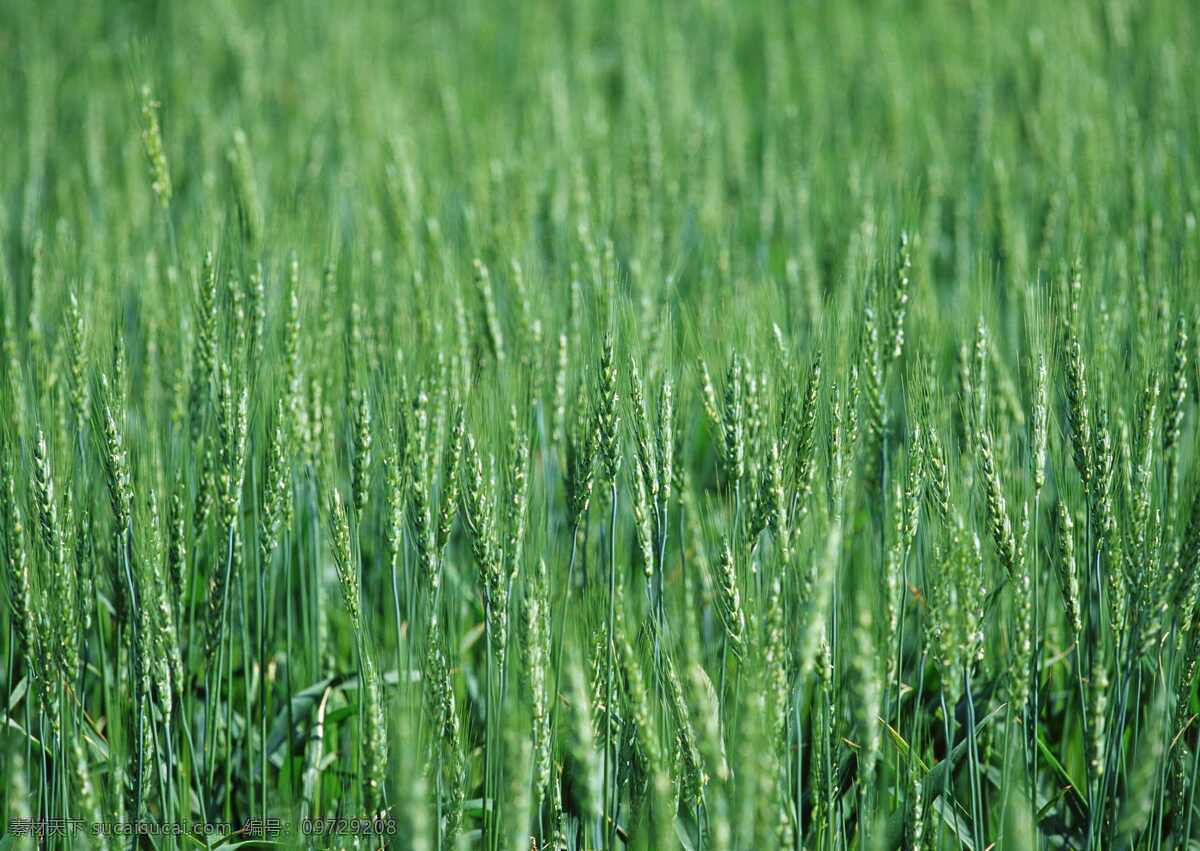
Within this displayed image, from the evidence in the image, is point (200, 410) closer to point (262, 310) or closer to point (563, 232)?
point (262, 310)

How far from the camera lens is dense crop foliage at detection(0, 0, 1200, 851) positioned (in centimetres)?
150

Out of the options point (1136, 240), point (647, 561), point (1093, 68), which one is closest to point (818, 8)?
point (1093, 68)

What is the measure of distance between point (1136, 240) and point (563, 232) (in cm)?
151

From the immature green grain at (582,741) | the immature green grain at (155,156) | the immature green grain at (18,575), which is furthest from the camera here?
the immature green grain at (155,156)

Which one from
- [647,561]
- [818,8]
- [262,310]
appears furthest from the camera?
[818,8]

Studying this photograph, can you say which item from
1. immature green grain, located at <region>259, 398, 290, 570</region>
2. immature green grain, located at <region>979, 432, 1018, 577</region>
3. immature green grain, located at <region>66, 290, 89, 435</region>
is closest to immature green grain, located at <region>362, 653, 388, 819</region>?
immature green grain, located at <region>259, 398, 290, 570</region>

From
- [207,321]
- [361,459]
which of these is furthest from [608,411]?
[207,321]

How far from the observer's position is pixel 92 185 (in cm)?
339

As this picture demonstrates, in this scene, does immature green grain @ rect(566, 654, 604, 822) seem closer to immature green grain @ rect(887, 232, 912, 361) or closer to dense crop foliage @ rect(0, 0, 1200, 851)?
dense crop foliage @ rect(0, 0, 1200, 851)

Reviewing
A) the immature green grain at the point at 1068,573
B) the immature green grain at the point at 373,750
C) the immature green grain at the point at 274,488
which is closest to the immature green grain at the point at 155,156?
the immature green grain at the point at 274,488

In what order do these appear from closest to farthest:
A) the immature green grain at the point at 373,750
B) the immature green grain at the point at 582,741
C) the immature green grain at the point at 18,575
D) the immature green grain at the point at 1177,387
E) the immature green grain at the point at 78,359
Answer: the immature green grain at the point at 582,741
the immature green grain at the point at 373,750
the immature green grain at the point at 18,575
the immature green grain at the point at 1177,387
the immature green grain at the point at 78,359

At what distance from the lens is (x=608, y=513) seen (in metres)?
2.00

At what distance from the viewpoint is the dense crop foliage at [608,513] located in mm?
1496

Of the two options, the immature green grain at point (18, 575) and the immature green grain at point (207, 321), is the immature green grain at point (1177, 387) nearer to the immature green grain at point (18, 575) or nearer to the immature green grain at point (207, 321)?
the immature green grain at point (207, 321)
